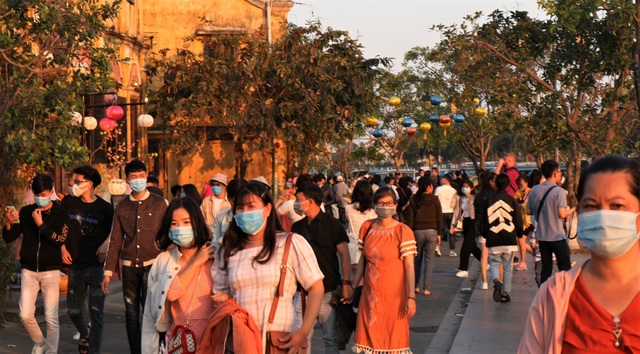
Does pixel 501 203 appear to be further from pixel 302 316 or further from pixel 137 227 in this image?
pixel 302 316

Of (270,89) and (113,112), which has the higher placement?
(270,89)

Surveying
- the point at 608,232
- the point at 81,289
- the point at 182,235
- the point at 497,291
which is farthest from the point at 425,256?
the point at 608,232

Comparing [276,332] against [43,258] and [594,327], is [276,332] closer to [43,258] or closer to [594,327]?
[594,327]

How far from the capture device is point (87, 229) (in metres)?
10.0

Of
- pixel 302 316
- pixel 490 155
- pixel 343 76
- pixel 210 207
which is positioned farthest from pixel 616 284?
pixel 490 155

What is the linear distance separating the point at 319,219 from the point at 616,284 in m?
5.78

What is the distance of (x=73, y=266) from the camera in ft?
32.9

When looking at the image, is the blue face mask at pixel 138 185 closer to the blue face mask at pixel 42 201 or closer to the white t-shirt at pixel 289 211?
the blue face mask at pixel 42 201

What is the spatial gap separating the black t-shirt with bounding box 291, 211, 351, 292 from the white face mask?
5.60m

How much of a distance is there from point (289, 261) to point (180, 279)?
0.73 m

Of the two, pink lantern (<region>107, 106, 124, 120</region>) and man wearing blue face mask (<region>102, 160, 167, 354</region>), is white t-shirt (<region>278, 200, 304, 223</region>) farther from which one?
pink lantern (<region>107, 106, 124, 120</region>)

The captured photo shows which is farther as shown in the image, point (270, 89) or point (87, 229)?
point (270, 89)

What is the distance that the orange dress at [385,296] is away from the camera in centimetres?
875

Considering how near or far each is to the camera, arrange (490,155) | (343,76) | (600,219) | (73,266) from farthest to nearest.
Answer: (490,155) → (343,76) → (73,266) → (600,219)
